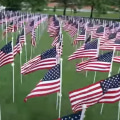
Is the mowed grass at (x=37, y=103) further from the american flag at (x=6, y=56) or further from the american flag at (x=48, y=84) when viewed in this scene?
the american flag at (x=48, y=84)

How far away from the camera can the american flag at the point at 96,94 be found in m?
6.53

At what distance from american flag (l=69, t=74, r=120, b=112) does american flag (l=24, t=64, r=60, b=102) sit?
773mm

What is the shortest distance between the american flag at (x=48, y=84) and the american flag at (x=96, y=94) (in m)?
0.77

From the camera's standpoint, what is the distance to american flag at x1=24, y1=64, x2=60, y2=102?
6.95 m

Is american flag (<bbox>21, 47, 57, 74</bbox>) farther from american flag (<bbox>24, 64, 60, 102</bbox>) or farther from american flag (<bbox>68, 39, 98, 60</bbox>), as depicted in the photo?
american flag (<bbox>68, 39, 98, 60</bbox>)

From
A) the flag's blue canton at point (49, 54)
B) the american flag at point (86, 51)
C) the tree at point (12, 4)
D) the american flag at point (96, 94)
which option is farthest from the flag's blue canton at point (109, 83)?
the tree at point (12, 4)

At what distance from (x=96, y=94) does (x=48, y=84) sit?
1389 mm

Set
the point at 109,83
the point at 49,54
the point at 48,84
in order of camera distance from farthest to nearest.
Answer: the point at 49,54, the point at 48,84, the point at 109,83

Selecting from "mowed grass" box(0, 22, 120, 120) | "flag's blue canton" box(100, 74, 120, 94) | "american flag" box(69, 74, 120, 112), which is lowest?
"mowed grass" box(0, 22, 120, 120)

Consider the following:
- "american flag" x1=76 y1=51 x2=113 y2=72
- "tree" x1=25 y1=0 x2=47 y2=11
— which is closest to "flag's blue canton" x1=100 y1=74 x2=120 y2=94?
"american flag" x1=76 y1=51 x2=113 y2=72

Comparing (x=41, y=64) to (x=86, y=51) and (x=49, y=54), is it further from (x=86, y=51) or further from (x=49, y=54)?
(x=86, y=51)

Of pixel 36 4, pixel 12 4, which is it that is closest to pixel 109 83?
pixel 36 4

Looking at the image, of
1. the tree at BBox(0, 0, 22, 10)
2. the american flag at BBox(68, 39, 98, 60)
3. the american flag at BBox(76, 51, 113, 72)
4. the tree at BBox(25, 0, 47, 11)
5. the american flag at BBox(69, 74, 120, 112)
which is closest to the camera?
the american flag at BBox(69, 74, 120, 112)

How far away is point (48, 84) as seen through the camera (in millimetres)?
7070
